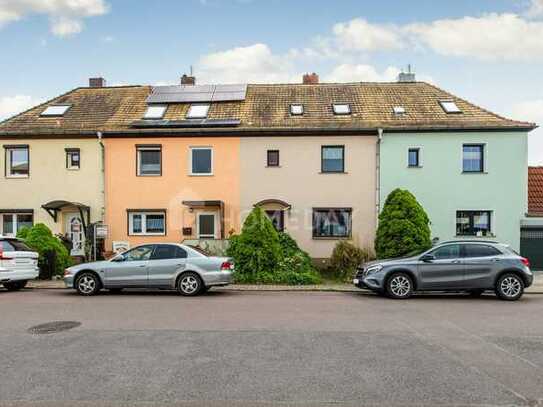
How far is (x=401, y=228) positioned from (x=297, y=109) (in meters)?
7.89

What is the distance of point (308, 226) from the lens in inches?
739

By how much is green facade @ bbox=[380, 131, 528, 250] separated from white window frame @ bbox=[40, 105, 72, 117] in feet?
49.2

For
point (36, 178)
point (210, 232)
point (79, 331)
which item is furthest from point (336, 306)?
point (36, 178)

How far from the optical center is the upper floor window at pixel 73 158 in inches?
755

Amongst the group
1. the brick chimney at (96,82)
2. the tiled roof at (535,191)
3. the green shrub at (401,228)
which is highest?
the brick chimney at (96,82)

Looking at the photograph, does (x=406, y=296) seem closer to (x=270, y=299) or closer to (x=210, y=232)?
(x=270, y=299)

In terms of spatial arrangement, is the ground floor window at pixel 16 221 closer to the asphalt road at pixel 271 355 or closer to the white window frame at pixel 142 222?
the white window frame at pixel 142 222

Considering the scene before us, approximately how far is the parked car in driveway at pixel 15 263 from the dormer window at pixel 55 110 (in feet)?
29.6

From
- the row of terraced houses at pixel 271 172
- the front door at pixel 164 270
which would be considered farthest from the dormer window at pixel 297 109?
the front door at pixel 164 270

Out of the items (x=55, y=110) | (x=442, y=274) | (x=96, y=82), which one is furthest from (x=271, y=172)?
(x=96, y=82)

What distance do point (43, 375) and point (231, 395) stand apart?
7.76 feet

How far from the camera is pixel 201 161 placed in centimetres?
1923

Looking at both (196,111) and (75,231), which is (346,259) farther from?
(75,231)

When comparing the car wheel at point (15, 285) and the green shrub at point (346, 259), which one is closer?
the car wheel at point (15, 285)
